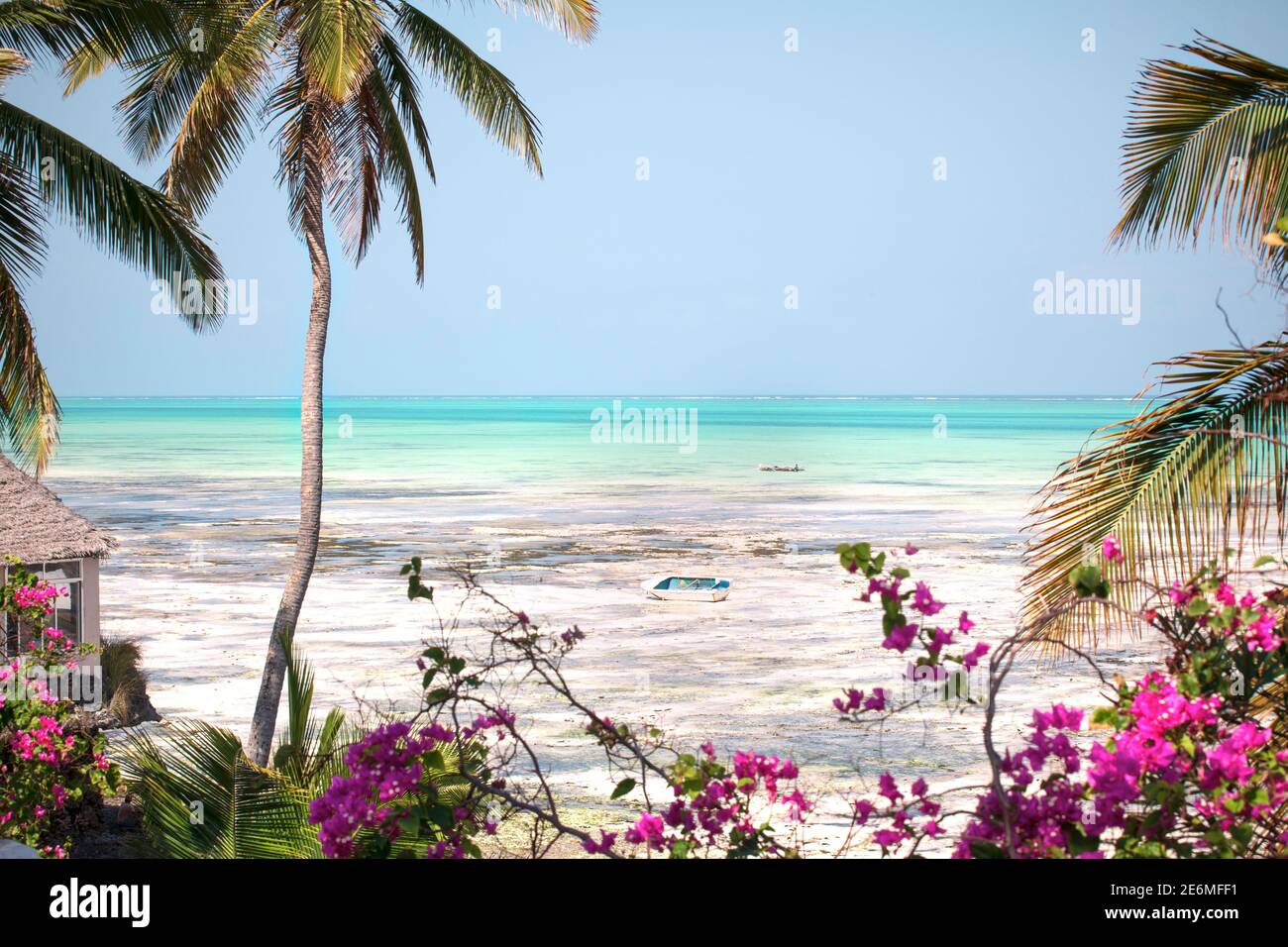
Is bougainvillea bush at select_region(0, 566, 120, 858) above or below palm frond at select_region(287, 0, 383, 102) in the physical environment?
below

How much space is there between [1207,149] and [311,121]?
6838 millimetres

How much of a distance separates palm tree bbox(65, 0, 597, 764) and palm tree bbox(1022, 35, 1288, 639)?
5.20 m

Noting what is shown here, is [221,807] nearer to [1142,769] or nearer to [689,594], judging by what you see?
[1142,769]

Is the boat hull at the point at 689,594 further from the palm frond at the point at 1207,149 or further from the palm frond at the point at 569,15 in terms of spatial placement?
the palm frond at the point at 1207,149

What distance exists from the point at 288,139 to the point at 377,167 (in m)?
0.84

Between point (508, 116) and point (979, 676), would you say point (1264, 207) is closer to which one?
point (508, 116)

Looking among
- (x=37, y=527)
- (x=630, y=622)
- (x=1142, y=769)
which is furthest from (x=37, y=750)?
(x=630, y=622)

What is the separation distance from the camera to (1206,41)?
4.35 m

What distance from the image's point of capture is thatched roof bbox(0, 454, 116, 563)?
8.75m

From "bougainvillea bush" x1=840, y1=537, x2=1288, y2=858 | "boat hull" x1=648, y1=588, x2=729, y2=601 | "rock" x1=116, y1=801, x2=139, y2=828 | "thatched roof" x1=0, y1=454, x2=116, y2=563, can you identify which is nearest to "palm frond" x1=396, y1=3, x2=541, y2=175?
"thatched roof" x1=0, y1=454, x2=116, y2=563

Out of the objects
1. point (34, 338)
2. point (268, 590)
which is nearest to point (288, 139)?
point (34, 338)

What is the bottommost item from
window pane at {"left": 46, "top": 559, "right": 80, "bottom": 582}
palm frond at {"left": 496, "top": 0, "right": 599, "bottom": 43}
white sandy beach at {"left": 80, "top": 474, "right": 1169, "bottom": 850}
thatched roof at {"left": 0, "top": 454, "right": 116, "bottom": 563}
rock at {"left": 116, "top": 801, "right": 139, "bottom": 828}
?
white sandy beach at {"left": 80, "top": 474, "right": 1169, "bottom": 850}

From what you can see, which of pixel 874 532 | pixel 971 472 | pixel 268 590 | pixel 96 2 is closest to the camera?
pixel 96 2

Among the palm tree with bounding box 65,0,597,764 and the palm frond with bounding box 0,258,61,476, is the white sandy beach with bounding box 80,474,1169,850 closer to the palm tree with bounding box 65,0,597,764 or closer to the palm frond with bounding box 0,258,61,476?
the palm tree with bounding box 65,0,597,764
